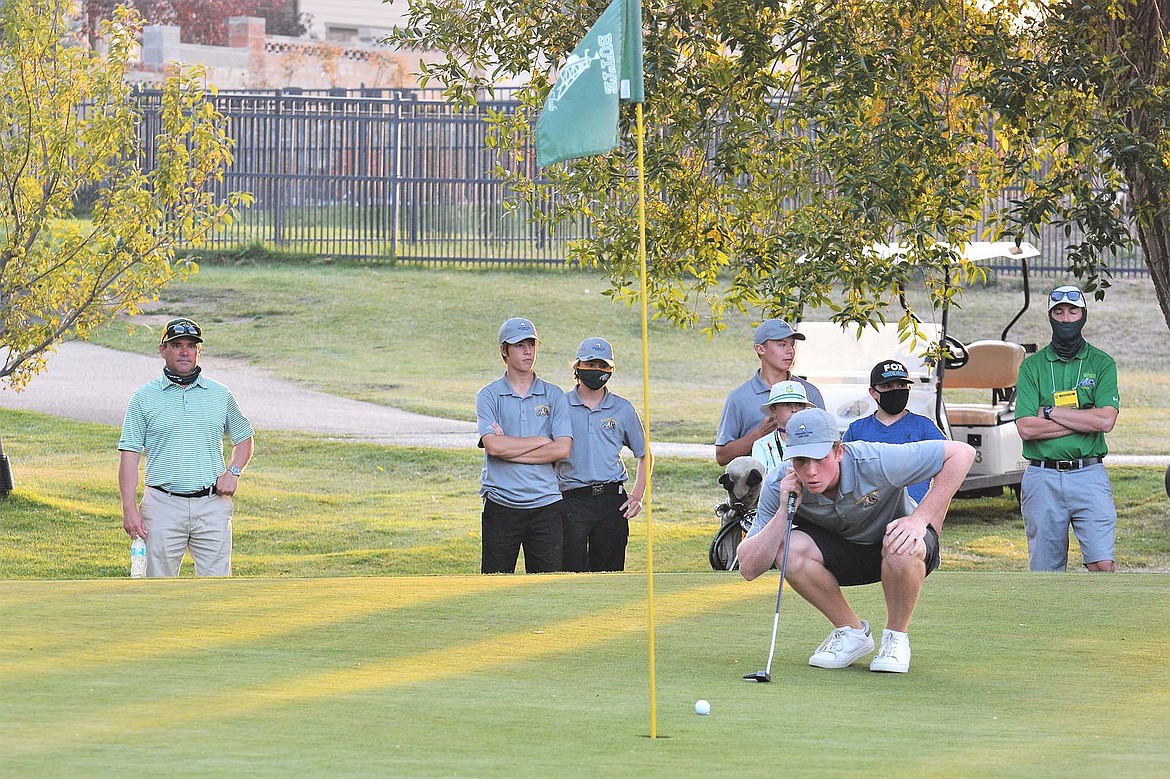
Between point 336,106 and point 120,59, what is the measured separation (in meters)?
14.8

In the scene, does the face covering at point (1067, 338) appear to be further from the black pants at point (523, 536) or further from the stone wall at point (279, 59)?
the stone wall at point (279, 59)

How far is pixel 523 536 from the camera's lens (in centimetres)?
969

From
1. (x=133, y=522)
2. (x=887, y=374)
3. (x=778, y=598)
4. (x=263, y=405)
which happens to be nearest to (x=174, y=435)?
(x=133, y=522)

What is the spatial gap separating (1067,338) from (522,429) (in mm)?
Answer: 3190

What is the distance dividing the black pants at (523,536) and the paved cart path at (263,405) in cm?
A: 761

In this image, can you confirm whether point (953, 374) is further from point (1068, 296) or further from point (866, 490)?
point (866, 490)

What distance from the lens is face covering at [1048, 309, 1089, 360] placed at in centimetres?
962

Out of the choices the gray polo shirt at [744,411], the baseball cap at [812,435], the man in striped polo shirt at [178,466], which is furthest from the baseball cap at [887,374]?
the man in striped polo shirt at [178,466]

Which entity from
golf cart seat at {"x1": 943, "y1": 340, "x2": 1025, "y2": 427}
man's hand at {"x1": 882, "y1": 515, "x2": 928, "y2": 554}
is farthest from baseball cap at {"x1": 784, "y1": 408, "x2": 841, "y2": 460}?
golf cart seat at {"x1": 943, "y1": 340, "x2": 1025, "y2": 427}

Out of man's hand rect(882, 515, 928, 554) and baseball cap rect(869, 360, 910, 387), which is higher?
baseball cap rect(869, 360, 910, 387)

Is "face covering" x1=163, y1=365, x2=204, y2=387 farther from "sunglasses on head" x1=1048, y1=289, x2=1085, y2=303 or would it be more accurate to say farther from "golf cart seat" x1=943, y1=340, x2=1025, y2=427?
"golf cart seat" x1=943, y1=340, x2=1025, y2=427

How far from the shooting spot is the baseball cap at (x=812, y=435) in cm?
624

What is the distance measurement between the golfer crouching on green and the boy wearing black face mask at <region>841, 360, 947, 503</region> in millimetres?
1652

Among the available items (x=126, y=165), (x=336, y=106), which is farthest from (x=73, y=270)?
(x=336, y=106)
